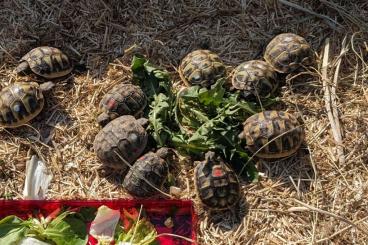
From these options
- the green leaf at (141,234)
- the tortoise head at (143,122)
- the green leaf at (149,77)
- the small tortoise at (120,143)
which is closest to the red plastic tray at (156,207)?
the green leaf at (141,234)

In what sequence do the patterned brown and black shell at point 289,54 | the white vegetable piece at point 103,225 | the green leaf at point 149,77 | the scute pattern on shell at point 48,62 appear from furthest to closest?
the scute pattern on shell at point 48,62
the green leaf at point 149,77
the patterned brown and black shell at point 289,54
the white vegetable piece at point 103,225

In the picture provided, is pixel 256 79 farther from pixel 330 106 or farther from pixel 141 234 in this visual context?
pixel 141 234

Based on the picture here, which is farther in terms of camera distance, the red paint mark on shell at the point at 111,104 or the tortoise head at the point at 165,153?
the red paint mark on shell at the point at 111,104

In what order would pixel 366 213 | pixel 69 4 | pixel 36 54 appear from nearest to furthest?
pixel 366 213 → pixel 36 54 → pixel 69 4

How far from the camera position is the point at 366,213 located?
3107 millimetres

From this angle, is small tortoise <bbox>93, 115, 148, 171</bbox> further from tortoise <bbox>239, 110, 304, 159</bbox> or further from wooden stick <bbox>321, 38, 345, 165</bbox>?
wooden stick <bbox>321, 38, 345, 165</bbox>

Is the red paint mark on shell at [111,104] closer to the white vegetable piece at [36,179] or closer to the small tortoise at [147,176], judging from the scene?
the small tortoise at [147,176]

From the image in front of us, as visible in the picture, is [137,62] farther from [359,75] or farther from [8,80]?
[359,75]

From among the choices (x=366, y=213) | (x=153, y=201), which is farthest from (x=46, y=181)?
(x=366, y=213)

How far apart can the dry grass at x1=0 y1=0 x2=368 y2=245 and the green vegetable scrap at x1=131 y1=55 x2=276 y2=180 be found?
0.20m

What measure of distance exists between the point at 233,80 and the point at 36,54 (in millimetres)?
1606

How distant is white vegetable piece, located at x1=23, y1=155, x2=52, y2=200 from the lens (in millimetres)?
3459

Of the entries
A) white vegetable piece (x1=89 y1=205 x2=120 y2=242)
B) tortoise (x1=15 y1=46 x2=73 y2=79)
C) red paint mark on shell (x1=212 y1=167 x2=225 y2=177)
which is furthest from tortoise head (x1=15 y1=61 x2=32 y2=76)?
red paint mark on shell (x1=212 y1=167 x2=225 y2=177)

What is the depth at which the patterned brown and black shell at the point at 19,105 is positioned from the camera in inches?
143
